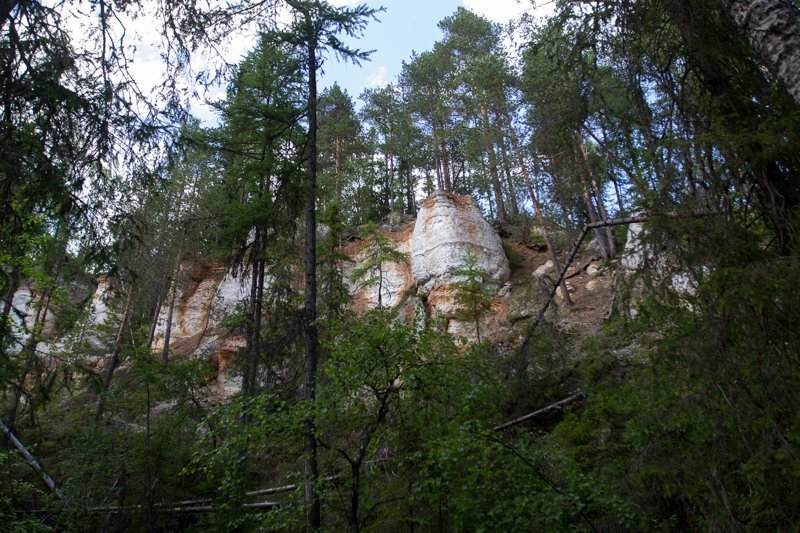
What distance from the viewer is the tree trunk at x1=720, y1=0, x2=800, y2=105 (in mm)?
3021

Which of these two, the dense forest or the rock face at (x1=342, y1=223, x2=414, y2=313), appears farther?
the rock face at (x1=342, y1=223, x2=414, y2=313)

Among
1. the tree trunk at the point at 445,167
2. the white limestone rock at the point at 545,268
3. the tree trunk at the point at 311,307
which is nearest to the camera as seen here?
the tree trunk at the point at 311,307

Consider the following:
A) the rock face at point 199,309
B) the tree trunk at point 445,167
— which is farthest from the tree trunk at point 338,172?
the rock face at point 199,309

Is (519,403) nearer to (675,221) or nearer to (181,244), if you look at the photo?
(675,221)

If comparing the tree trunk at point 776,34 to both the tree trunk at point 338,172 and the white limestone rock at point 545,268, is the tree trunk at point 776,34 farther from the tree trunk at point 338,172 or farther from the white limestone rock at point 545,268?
the tree trunk at point 338,172

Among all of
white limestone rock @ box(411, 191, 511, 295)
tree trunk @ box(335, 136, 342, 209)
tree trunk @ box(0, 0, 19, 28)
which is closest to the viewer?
tree trunk @ box(0, 0, 19, 28)

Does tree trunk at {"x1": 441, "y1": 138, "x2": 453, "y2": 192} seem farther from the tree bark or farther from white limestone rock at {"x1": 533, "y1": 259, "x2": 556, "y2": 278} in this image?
the tree bark

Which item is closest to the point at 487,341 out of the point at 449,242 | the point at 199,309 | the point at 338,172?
the point at 449,242

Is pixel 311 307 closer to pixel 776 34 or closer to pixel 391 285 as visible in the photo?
pixel 776 34

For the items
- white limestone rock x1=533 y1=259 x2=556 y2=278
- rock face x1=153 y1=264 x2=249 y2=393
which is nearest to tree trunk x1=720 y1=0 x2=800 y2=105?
white limestone rock x1=533 y1=259 x2=556 y2=278

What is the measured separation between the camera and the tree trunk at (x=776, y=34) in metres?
3.02

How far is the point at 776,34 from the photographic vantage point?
10.3 ft

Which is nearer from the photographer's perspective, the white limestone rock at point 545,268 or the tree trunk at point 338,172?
the white limestone rock at point 545,268

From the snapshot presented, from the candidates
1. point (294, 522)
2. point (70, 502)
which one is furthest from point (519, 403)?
point (70, 502)
